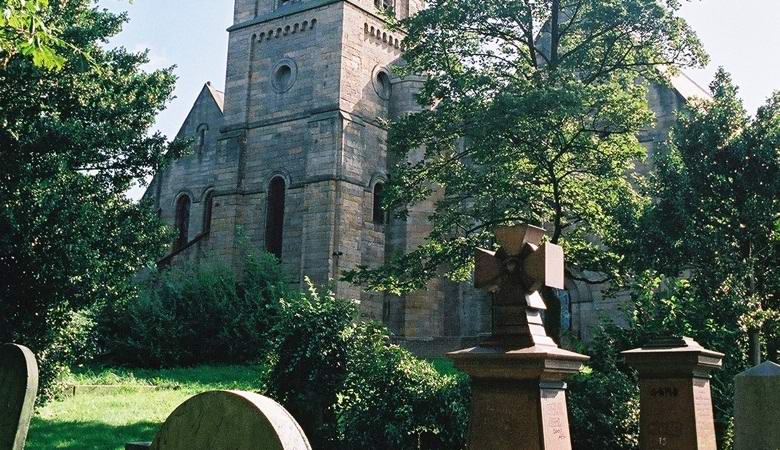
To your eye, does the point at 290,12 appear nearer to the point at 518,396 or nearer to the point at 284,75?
the point at 284,75

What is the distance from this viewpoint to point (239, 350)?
21859 mm

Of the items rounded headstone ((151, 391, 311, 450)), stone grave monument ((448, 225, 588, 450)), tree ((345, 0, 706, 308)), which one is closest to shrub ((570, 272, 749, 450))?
tree ((345, 0, 706, 308))

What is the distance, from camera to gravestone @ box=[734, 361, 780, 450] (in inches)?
287

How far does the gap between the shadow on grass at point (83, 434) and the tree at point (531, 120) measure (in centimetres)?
507

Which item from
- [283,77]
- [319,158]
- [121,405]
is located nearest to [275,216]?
[319,158]

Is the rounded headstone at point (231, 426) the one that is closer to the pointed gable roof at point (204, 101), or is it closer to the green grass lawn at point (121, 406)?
the green grass lawn at point (121, 406)

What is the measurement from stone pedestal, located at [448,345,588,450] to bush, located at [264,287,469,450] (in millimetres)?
4294

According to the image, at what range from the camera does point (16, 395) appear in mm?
5375

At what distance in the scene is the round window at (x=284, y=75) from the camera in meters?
25.9

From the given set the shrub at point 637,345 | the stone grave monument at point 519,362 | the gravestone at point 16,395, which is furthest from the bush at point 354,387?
the gravestone at point 16,395

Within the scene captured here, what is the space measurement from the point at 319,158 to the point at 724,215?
1407 centimetres

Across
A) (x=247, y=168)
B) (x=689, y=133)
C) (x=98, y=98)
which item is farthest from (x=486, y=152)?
(x=247, y=168)

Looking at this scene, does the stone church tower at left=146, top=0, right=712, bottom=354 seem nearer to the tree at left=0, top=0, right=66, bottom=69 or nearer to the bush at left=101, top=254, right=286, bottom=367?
the bush at left=101, top=254, right=286, bottom=367

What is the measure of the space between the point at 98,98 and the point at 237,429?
1097cm
